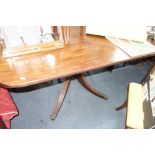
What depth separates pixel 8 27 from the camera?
121 cm

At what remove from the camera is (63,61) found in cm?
129

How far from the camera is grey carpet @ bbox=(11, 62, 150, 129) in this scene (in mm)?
1836

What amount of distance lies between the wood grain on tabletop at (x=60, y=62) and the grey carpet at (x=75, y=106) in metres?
0.78

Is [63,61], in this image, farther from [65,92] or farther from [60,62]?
[65,92]

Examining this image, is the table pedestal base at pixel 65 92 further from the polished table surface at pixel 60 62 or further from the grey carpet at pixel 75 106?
the polished table surface at pixel 60 62

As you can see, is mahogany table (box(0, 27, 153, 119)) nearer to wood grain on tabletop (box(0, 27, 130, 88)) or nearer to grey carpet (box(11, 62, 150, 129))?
wood grain on tabletop (box(0, 27, 130, 88))

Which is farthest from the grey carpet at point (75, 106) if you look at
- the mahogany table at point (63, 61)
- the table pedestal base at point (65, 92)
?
the mahogany table at point (63, 61)

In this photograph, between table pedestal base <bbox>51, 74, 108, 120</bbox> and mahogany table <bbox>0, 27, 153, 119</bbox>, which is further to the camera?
table pedestal base <bbox>51, 74, 108, 120</bbox>

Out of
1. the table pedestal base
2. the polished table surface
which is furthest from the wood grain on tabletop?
the table pedestal base

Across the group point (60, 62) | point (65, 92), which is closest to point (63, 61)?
point (60, 62)

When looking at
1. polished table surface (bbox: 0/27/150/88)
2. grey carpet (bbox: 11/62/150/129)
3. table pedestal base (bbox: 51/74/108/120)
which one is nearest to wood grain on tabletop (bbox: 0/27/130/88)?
polished table surface (bbox: 0/27/150/88)

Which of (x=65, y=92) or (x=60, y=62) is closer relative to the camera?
(x=60, y=62)

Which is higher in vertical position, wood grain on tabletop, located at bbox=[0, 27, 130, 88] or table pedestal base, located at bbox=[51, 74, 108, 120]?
wood grain on tabletop, located at bbox=[0, 27, 130, 88]

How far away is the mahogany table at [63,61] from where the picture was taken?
115 centimetres
